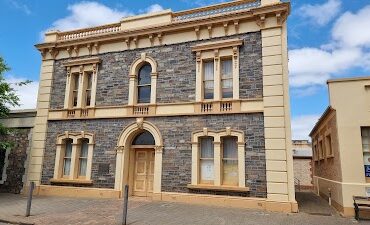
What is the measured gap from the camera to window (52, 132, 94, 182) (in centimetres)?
1452

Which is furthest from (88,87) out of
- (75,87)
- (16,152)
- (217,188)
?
(217,188)

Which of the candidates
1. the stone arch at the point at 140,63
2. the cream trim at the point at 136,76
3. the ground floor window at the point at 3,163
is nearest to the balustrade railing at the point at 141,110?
the cream trim at the point at 136,76

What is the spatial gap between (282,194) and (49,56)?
45.0ft

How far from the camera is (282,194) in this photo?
35.9 feet

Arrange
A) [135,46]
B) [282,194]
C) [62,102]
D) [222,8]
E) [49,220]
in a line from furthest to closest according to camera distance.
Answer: [62,102] → [135,46] → [222,8] → [282,194] → [49,220]

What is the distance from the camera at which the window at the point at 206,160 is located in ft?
41.0

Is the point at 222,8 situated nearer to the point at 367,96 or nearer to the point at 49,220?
the point at 367,96

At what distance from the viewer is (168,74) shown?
13789 millimetres

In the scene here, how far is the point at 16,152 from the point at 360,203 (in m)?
15.9

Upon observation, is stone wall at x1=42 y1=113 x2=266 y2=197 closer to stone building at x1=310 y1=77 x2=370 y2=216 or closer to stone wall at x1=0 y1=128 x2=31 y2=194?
stone wall at x1=0 y1=128 x2=31 y2=194

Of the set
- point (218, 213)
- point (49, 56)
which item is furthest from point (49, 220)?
point (49, 56)

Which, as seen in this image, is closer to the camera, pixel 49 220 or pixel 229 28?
pixel 49 220

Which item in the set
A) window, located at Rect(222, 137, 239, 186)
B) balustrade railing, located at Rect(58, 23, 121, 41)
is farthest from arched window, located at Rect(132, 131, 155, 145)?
balustrade railing, located at Rect(58, 23, 121, 41)

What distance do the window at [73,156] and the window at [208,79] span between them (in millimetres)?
5936
